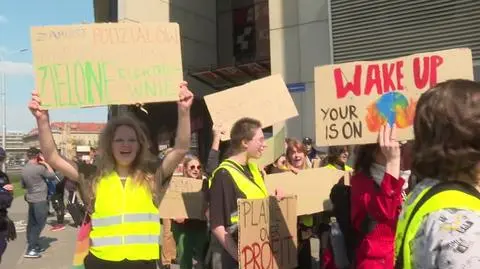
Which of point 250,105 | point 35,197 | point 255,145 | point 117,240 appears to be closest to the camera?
point 117,240

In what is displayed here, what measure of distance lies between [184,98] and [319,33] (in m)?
8.65

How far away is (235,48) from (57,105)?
1449 cm

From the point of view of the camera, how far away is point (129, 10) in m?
14.7

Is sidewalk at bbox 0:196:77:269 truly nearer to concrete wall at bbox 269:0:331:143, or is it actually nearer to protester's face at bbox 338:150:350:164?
protester's face at bbox 338:150:350:164

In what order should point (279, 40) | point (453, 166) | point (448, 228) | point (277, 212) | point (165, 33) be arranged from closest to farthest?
point (448, 228) < point (453, 166) < point (165, 33) < point (277, 212) < point (279, 40)

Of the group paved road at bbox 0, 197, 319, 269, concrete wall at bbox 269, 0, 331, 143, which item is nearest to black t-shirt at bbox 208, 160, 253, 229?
paved road at bbox 0, 197, 319, 269

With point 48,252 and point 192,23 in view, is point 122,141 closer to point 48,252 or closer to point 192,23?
point 48,252

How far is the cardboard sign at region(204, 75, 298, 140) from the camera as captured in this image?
4430 mm

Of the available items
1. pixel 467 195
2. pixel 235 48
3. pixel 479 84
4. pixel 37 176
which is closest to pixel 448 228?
pixel 467 195

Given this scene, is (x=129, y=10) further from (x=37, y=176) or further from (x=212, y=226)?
(x=212, y=226)

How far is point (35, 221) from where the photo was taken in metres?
8.80

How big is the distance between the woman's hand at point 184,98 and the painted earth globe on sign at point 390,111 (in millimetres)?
999

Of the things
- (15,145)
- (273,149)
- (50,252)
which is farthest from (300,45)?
(15,145)

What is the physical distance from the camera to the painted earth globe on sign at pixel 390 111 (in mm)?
2881
